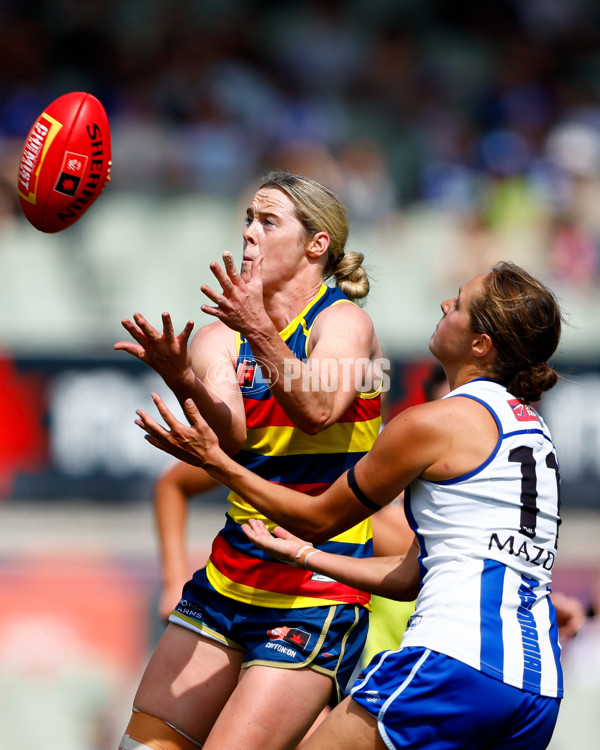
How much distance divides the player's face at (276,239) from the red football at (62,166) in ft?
2.72

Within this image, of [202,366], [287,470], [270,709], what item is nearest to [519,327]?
[287,470]

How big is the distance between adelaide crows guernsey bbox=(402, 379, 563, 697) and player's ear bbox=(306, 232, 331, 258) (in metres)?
0.92

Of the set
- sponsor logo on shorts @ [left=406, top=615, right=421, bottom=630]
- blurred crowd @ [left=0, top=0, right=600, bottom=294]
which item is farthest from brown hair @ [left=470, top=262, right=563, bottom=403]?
blurred crowd @ [left=0, top=0, right=600, bottom=294]

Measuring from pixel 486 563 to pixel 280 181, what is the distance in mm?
1557

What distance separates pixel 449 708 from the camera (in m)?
2.54

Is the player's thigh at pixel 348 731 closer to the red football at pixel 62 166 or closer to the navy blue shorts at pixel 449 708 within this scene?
the navy blue shorts at pixel 449 708

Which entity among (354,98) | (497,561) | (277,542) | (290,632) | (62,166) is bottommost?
(290,632)

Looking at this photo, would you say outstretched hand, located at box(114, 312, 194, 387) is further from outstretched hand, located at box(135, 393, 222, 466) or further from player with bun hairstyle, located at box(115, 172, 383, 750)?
outstretched hand, located at box(135, 393, 222, 466)

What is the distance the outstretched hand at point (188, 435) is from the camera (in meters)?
2.87

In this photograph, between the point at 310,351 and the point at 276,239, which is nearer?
the point at 310,351

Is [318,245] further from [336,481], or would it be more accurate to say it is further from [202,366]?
[336,481]

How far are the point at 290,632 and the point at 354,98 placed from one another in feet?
32.8

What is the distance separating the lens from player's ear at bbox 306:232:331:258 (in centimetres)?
344

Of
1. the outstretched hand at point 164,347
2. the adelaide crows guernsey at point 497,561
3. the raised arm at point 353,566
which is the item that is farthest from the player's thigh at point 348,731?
the outstretched hand at point 164,347
